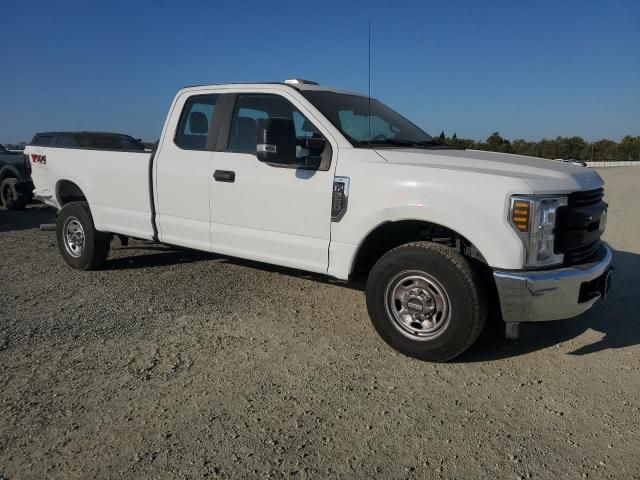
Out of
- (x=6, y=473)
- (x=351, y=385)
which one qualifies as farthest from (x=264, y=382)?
(x=6, y=473)

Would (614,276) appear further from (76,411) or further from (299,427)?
(76,411)

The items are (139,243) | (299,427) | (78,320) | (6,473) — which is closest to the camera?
(6,473)

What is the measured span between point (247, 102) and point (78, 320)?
2452 mm

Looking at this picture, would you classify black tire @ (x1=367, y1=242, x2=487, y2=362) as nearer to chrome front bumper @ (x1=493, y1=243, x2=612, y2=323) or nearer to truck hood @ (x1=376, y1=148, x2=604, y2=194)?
chrome front bumper @ (x1=493, y1=243, x2=612, y2=323)

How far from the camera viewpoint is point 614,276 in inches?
237

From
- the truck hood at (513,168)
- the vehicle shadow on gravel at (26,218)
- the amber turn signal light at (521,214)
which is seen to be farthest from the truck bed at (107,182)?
the vehicle shadow on gravel at (26,218)

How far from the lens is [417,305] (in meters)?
3.76

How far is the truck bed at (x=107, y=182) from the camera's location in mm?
5434

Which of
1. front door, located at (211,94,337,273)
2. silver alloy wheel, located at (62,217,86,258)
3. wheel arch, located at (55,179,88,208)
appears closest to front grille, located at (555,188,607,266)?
front door, located at (211,94,337,273)

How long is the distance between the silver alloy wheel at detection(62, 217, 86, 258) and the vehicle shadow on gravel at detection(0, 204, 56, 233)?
14.0ft

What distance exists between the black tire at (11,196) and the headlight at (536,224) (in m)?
13.0

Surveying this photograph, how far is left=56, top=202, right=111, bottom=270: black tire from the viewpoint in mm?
6070

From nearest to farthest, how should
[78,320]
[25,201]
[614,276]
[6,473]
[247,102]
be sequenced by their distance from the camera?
1. [6,473]
2. [78,320]
3. [247,102]
4. [614,276]
5. [25,201]

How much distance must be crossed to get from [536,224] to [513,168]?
0.55 meters
